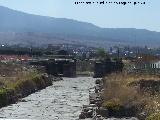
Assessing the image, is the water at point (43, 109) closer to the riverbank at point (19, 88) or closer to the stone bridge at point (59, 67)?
the riverbank at point (19, 88)

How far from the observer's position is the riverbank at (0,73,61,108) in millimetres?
31506

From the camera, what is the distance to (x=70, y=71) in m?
77.3

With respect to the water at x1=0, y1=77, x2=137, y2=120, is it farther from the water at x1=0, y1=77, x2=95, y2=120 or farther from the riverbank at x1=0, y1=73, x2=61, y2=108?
the riverbank at x1=0, y1=73, x2=61, y2=108

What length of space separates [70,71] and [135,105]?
53.3 m

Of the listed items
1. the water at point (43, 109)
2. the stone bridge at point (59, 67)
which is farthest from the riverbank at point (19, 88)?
the stone bridge at point (59, 67)

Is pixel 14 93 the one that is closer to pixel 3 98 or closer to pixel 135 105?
pixel 3 98

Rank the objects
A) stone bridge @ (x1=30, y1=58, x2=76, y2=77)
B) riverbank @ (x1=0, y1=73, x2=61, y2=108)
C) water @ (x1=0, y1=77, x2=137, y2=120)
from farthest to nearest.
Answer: stone bridge @ (x1=30, y1=58, x2=76, y2=77) < riverbank @ (x1=0, y1=73, x2=61, y2=108) < water @ (x1=0, y1=77, x2=137, y2=120)

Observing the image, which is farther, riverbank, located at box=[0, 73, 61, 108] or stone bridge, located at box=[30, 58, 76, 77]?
stone bridge, located at box=[30, 58, 76, 77]

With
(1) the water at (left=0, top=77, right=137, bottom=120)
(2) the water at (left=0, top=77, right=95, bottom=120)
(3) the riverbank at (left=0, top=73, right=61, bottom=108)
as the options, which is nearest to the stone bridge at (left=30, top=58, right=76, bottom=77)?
(3) the riverbank at (left=0, top=73, right=61, bottom=108)

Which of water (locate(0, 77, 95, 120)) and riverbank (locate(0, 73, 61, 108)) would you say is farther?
riverbank (locate(0, 73, 61, 108))

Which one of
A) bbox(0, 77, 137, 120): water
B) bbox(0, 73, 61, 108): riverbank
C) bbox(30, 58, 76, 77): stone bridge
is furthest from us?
bbox(30, 58, 76, 77): stone bridge

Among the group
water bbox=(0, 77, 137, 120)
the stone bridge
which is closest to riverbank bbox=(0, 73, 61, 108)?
water bbox=(0, 77, 137, 120)

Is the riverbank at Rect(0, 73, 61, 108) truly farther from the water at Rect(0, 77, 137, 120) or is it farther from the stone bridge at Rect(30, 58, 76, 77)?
the stone bridge at Rect(30, 58, 76, 77)

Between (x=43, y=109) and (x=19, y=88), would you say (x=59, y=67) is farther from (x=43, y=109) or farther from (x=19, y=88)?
(x=43, y=109)
